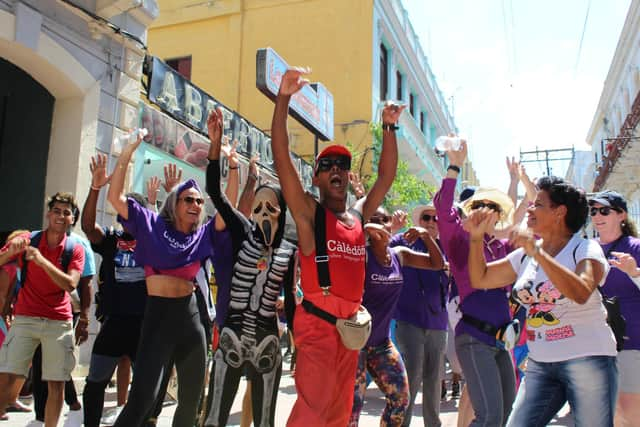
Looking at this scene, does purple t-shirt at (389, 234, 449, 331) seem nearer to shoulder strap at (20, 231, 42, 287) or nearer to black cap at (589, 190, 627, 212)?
black cap at (589, 190, 627, 212)

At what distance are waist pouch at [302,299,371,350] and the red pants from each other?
0.08 ft

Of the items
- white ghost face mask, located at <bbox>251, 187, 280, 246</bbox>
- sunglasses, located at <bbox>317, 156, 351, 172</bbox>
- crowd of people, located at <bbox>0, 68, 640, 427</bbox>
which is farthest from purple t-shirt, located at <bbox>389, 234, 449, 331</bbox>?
sunglasses, located at <bbox>317, 156, 351, 172</bbox>

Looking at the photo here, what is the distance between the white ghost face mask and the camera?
4.05 meters

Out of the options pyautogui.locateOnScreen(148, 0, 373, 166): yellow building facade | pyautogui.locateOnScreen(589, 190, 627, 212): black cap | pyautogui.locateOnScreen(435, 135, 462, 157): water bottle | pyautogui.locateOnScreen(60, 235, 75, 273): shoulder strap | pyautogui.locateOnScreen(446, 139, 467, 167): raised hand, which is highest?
pyautogui.locateOnScreen(148, 0, 373, 166): yellow building facade

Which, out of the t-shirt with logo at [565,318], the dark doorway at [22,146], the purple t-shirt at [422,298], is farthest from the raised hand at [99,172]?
the dark doorway at [22,146]

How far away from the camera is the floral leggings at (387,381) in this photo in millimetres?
4105

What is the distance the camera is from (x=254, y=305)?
386 cm

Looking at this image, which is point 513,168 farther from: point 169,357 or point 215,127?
point 169,357

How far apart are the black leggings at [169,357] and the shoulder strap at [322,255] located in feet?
4.11

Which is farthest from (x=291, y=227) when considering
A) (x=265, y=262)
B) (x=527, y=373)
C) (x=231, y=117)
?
(x=527, y=373)

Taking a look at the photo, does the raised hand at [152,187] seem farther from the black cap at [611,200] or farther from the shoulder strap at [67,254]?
the black cap at [611,200]

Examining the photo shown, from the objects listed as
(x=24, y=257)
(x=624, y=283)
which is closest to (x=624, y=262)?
(x=624, y=283)

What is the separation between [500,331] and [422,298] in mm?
1327

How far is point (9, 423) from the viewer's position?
5441 millimetres
